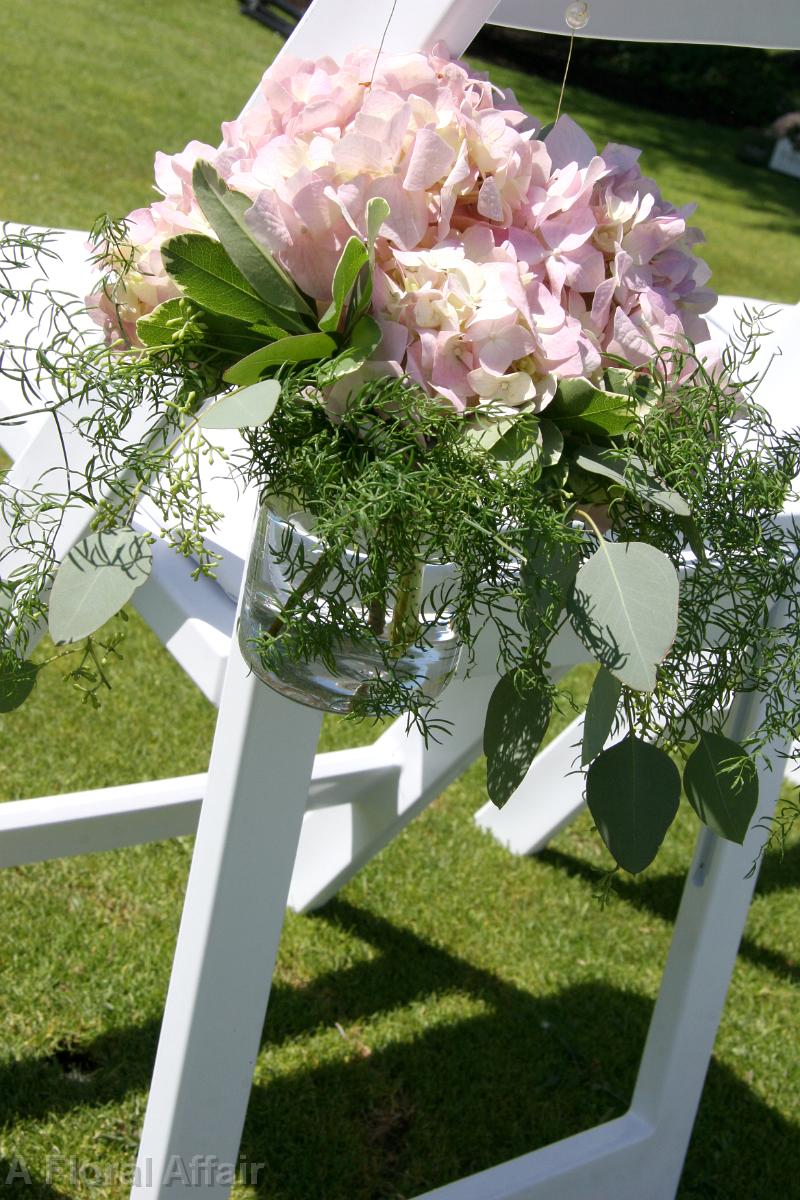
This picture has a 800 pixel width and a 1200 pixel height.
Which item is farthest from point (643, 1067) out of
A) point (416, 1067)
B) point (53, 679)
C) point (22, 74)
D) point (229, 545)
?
point (22, 74)

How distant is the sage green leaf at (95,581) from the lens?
2.38 feet

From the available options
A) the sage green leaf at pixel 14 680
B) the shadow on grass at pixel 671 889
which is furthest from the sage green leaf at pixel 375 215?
the shadow on grass at pixel 671 889

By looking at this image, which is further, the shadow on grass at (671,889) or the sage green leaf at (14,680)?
the shadow on grass at (671,889)

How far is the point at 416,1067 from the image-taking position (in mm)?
1885

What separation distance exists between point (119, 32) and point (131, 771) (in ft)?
24.7

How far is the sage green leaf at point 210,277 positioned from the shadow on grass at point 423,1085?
1223mm

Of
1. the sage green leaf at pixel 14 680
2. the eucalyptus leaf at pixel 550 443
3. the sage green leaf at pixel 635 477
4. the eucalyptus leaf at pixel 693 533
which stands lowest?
the sage green leaf at pixel 14 680

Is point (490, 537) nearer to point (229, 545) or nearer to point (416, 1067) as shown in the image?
point (229, 545)

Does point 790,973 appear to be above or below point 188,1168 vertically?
below

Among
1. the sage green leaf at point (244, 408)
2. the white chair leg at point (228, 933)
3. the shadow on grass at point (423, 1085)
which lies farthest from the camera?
the shadow on grass at point (423, 1085)

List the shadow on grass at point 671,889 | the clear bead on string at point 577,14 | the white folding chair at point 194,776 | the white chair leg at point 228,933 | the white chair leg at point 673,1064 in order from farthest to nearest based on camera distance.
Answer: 1. the shadow on grass at point 671,889
2. the white chair leg at point 673,1064
3. the white folding chair at point 194,776
4. the white chair leg at point 228,933
5. the clear bead on string at point 577,14

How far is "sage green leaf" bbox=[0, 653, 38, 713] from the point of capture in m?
0.80

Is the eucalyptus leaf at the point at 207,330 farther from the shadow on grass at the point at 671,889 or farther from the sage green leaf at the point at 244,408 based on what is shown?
the shadow on grass at the point at 671,889

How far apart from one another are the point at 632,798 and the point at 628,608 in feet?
0.44
